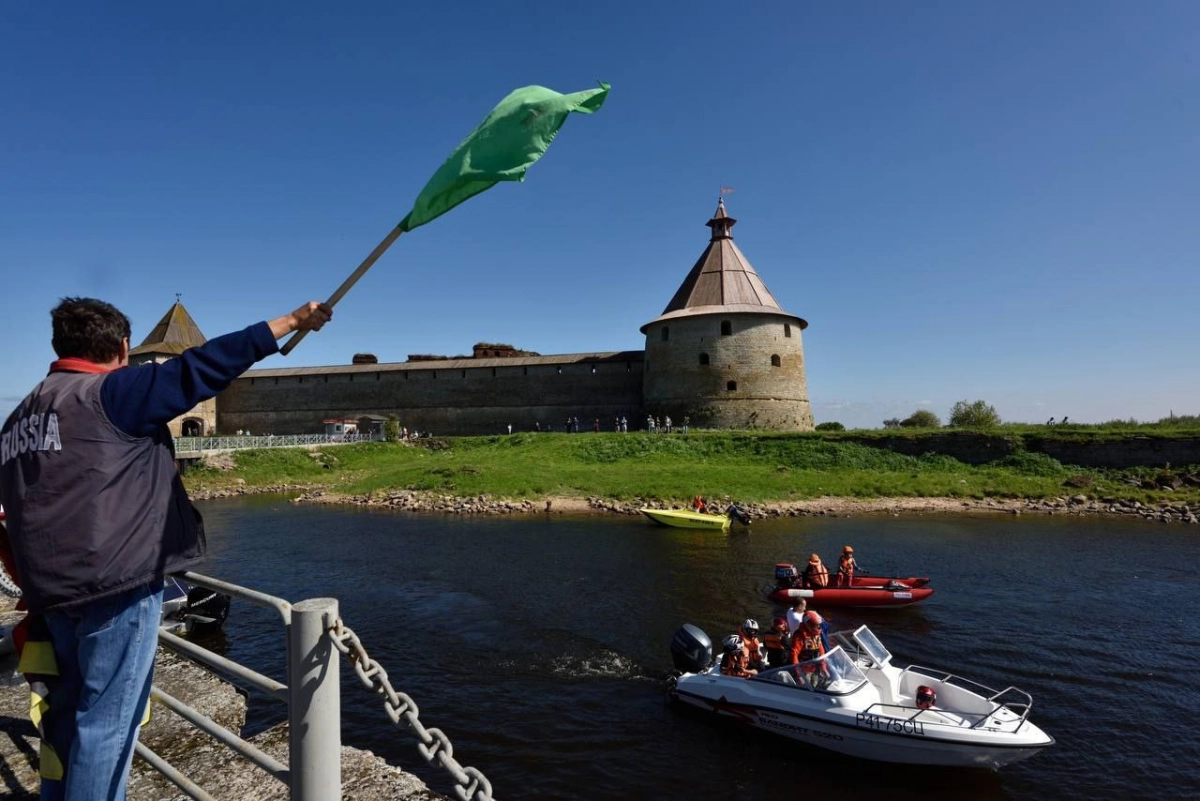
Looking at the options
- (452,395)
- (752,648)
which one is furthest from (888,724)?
(452,395)

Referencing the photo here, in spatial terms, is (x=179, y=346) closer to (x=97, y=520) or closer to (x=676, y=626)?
(x=676, y=626)

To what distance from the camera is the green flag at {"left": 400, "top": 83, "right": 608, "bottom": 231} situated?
3.18 meters

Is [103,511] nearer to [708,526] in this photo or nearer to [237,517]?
[708,526]

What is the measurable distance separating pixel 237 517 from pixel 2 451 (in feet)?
77.4

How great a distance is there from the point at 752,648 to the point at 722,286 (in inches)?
1315

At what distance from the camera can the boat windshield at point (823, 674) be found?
25.0 feet

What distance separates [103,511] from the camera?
1948 millimetres

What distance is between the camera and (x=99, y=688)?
2.01m

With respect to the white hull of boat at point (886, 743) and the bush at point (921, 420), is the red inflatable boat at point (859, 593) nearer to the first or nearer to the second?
the white hull of boat at point (886, 743)

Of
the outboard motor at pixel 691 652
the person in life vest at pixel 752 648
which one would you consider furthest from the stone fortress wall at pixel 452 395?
the person in life vest at pixel 752 648

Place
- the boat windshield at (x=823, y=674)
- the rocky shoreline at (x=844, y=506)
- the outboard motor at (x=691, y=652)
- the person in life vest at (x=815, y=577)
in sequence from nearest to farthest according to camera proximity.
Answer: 1. the boat windshield at (x=823, y=674)
2. the outboard motor at (x=691, y=652)
3. the person in life vest at (x=815, y=577)
4. the rocky shoreline at (x=844, y=506)

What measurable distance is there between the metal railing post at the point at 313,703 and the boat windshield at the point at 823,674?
22.8ft

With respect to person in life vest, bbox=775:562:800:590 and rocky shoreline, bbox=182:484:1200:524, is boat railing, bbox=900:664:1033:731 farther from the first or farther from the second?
rocky shoreline, bbox=182:484:1200:524

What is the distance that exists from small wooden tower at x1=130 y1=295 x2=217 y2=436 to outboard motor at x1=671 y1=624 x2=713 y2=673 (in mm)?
46856
